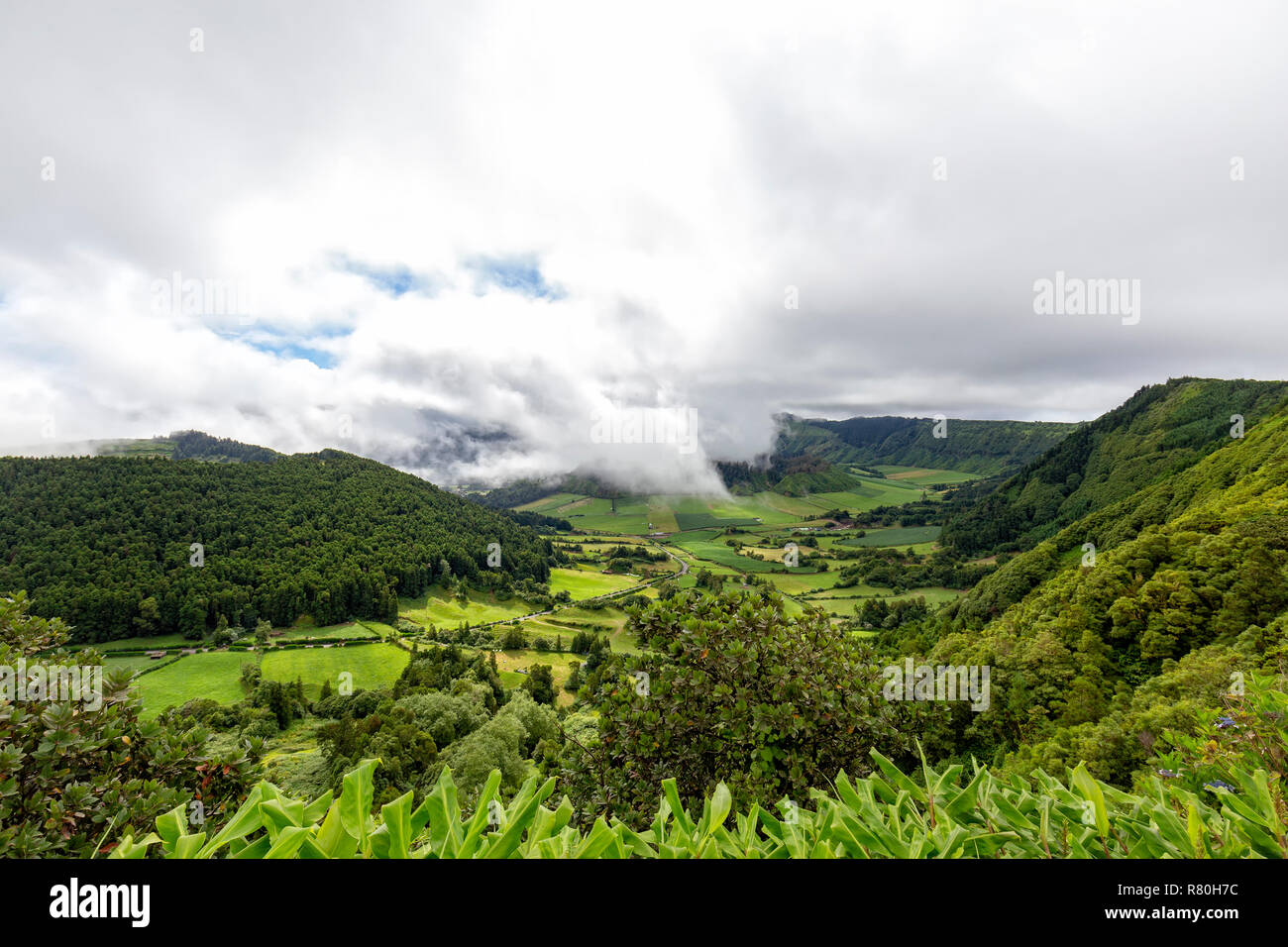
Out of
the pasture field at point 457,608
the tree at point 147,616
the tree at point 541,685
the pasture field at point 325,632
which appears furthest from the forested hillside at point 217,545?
the tree at point 541,685

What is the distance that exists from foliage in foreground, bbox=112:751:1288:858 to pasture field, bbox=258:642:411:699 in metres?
83.3

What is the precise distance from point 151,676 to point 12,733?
100 m

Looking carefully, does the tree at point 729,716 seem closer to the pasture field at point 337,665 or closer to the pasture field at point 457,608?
the pasture field at point 337,665

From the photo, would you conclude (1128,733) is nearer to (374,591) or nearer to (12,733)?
(12,733)

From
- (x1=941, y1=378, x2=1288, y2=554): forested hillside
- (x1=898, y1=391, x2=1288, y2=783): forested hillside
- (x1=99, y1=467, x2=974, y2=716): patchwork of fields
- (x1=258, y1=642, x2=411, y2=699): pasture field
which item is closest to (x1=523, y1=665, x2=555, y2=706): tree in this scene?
(x1=99, y1=467, x2=974, y2=716): patchwork of fields

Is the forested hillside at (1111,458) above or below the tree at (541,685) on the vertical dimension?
above

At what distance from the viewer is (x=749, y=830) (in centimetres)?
211

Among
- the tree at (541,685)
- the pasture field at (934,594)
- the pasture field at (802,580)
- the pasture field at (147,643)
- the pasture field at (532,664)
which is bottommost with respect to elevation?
the pasture field at (532,664)

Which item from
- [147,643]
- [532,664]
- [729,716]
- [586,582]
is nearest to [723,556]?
[586,582]

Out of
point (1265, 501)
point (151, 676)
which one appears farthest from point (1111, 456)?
point (151, 676)

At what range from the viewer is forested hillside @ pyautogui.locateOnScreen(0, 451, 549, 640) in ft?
291

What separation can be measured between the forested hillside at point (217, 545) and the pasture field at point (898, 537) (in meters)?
105

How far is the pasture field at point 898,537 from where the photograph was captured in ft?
508

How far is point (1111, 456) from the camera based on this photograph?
440 ft
